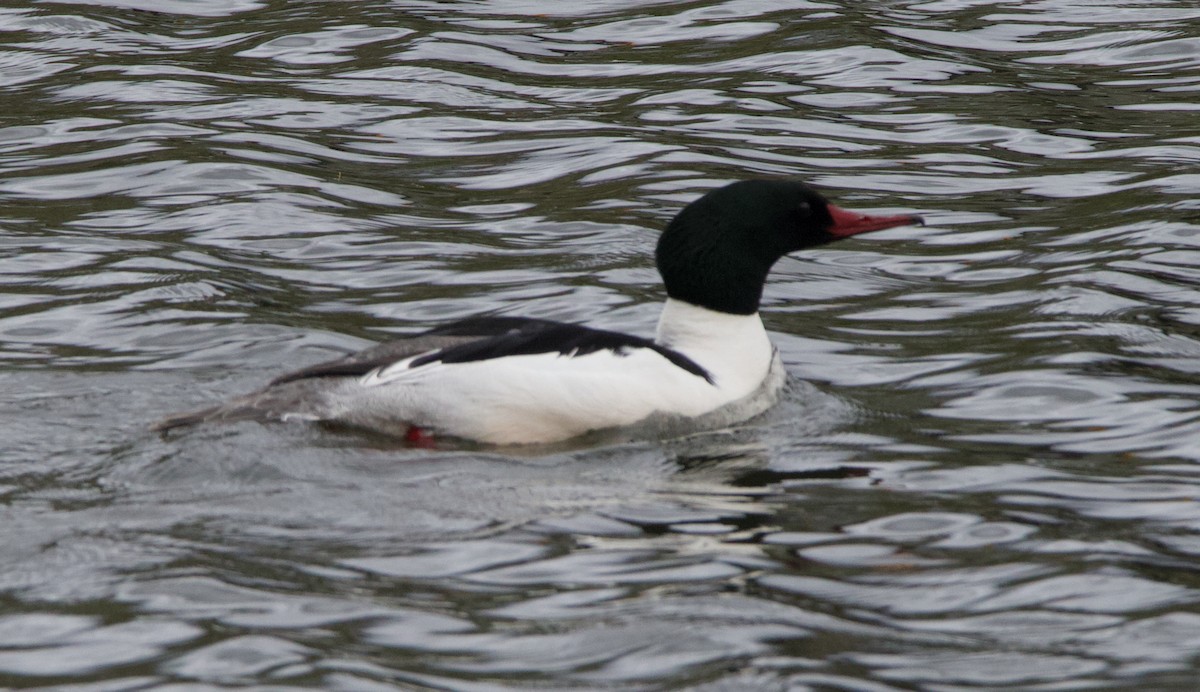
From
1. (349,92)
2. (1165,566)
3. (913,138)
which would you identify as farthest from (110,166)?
(1165,566)

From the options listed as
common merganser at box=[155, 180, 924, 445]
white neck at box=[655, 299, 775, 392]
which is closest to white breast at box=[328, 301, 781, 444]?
common merganser at box=[155, 180, 924, 445]

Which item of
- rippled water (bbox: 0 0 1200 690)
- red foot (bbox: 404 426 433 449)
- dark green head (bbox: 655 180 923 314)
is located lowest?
red foot (bbox: 404 426 433 449)

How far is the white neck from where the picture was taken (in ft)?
27.6

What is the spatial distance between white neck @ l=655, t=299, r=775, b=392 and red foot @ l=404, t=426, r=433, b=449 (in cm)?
132

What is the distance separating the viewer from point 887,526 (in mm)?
6672

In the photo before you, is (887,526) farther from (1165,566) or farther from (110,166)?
(110,166)

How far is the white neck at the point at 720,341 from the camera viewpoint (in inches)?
332

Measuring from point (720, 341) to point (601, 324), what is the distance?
1.49 meters

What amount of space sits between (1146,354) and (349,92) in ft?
24.5

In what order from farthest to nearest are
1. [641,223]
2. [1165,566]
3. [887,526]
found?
[641,223] → [887,526] → [1165,566]

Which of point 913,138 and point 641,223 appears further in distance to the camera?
point 913,138

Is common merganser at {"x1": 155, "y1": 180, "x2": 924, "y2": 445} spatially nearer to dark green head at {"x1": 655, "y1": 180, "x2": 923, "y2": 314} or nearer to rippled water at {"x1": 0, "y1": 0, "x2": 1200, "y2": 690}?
dark green head at {"x1": 655, "y1": 180, "x2": 923, "y2": 314}

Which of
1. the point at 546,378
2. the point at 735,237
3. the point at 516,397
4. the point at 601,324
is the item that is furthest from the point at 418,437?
the point at 601,324

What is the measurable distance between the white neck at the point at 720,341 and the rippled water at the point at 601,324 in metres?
0.25
